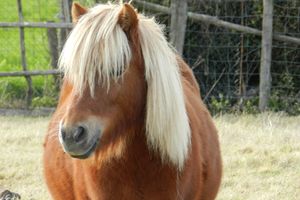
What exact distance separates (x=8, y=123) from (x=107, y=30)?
236 inches

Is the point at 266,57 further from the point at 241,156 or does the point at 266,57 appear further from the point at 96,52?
the point at 96,52

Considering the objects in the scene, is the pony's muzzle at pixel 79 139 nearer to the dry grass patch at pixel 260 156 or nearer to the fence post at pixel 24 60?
the dry grass patch at pixel 260 156

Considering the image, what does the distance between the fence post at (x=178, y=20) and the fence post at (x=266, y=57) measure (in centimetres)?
99

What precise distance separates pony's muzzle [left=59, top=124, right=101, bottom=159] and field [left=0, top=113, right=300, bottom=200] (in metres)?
3.08

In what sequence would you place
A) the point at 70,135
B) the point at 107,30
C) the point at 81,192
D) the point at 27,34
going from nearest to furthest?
the point at 70,135
the point at 107,30
the point at 81,192
the point at 27,34

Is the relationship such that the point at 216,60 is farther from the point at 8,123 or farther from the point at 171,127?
the point at 171,127

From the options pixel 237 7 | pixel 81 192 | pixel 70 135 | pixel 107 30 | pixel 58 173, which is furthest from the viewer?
pixel 237 7

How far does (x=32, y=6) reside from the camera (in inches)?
537

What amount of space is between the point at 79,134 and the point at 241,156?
436 centimetres

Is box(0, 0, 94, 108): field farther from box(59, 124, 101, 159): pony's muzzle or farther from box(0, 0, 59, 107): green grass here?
box(59, 124, 101, 159): pony's muzzle

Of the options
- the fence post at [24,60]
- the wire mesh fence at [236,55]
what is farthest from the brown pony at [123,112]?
the fence post at [24,60]

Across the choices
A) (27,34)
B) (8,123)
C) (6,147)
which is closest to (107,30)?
(6,147)

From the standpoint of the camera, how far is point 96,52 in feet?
10.3

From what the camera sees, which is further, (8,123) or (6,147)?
(8,123)
